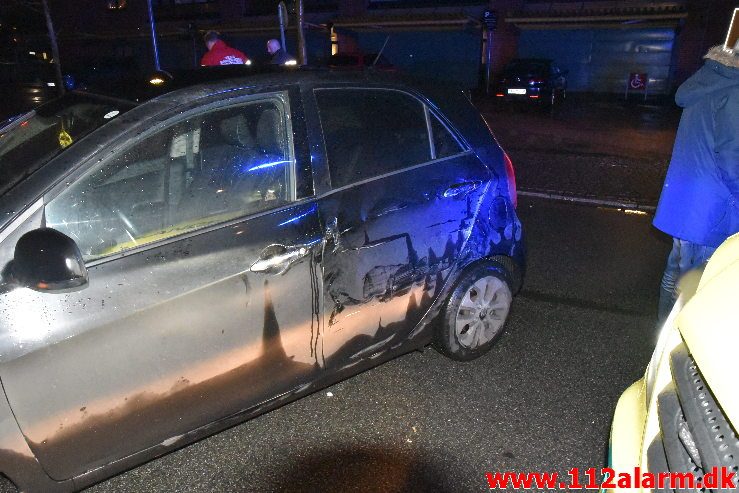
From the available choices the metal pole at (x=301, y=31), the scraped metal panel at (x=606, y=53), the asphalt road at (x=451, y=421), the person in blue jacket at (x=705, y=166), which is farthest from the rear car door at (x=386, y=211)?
the scraped metal panel at (x=606, y=53)

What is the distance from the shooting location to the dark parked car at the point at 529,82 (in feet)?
59.8

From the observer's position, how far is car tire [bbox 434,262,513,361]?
3.33 metres

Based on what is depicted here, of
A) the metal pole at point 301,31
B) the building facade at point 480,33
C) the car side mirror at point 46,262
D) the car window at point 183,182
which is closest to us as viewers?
the car side mirror at point 46,262

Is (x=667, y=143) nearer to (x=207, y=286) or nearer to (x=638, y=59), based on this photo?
(x=207, y=286)

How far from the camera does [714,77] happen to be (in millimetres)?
3123

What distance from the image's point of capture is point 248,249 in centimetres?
235

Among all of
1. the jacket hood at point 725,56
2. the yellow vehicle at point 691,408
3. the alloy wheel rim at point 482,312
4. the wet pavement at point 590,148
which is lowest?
the wet pavement at point 590,148

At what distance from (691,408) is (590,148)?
10566 mm

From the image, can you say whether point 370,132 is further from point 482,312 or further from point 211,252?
point 482,312

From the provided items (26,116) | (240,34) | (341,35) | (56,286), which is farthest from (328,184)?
(240,34)

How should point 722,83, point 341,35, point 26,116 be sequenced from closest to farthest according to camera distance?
point 26,116 → point 722,83 → point 341,35

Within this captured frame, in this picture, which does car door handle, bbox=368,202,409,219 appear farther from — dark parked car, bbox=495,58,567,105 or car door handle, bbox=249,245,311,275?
dark parked car, bbox=495,58,567,105

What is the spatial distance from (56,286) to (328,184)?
1194mm

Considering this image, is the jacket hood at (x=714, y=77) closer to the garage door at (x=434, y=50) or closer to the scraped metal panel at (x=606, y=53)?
the scraped metal panel at (x=606, y=53)
